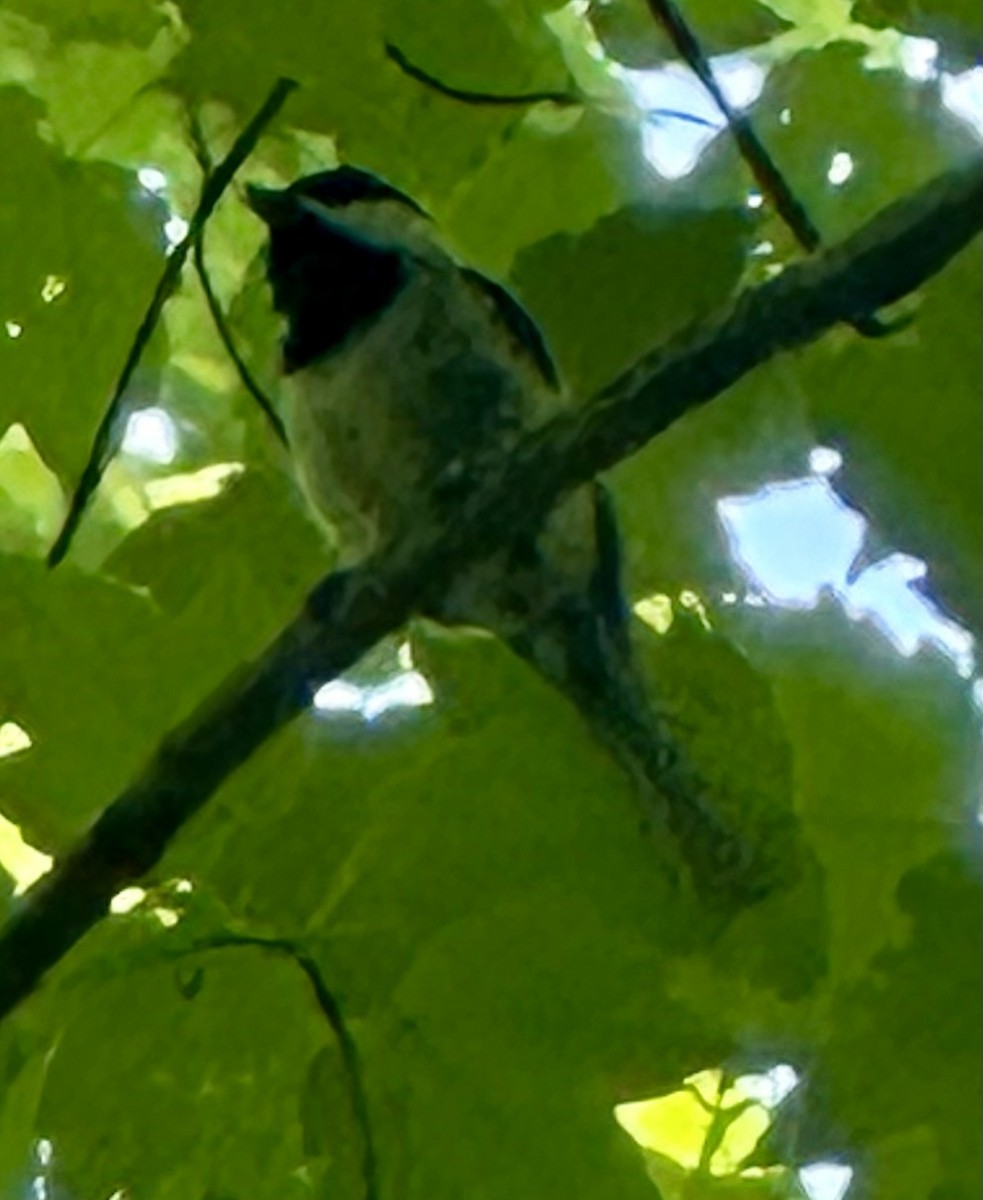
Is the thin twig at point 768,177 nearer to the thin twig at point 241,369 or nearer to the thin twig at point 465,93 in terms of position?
the thin twig at point 465,93

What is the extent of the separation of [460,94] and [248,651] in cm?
16

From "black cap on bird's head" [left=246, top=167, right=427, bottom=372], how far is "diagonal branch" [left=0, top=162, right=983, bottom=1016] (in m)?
0.09

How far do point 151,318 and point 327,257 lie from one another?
0.26 feet

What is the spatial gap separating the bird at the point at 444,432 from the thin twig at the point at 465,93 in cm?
4

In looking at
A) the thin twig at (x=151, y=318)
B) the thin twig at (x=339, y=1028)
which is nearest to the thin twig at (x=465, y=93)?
the thin twig at (x=151, y=318)

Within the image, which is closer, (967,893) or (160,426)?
(967,893)

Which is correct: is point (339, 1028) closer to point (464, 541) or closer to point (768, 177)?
point (464, 541)

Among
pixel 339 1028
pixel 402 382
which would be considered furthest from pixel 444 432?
pixel 339 1028

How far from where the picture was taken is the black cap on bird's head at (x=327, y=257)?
2.20 feet

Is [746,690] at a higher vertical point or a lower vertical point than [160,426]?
lower

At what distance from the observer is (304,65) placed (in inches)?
24.3

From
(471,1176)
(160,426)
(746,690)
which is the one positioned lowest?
(471,1176)

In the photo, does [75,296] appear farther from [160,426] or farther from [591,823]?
[591,823]

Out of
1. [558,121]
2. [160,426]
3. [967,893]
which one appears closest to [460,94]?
[558,121]
